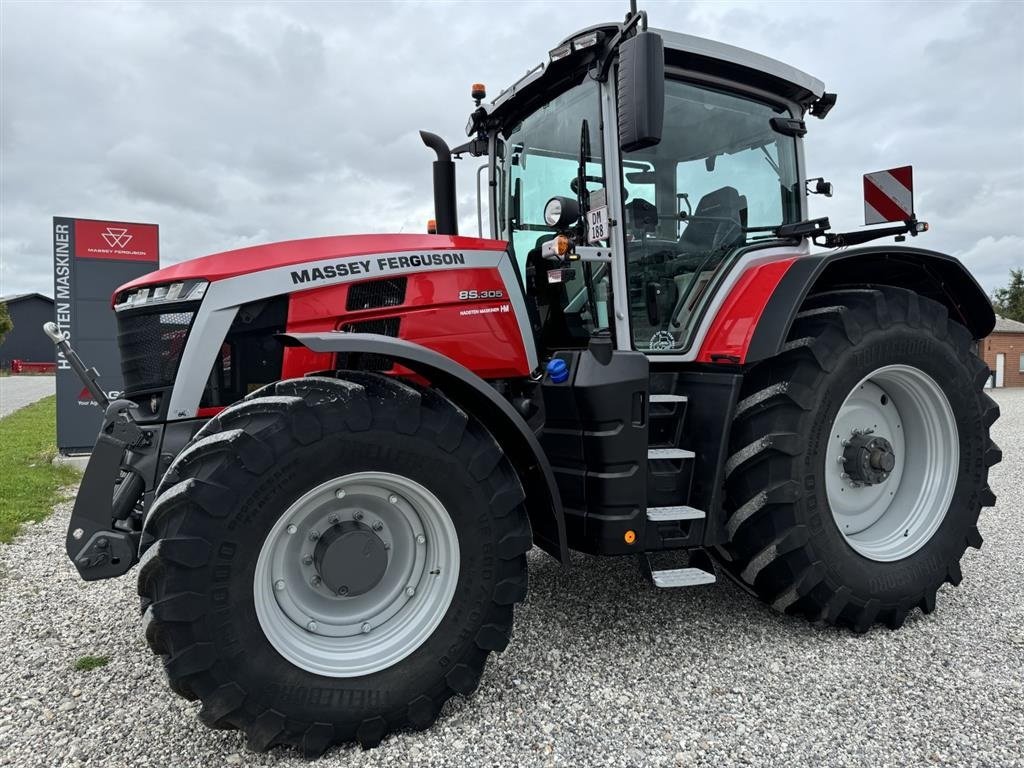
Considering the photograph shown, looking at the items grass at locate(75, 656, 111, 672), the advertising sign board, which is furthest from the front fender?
the advertising sign board

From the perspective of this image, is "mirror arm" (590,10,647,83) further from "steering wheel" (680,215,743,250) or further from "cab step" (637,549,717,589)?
"cab step" (637,549,717,589)

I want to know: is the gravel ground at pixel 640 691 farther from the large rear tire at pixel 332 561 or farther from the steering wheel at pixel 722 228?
the steering wheel at pixel 722 228

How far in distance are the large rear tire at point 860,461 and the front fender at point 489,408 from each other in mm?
910

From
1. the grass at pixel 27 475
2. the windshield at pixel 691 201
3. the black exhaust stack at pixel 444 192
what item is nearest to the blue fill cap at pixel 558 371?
the windshield at pixel 691 201

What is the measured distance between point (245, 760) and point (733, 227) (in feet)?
10.4

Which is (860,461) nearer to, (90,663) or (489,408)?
(489,408)

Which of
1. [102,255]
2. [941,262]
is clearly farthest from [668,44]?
[102,255]

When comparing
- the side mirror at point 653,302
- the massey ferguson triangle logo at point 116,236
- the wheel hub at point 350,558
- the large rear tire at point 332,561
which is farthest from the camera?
the massey ferguson triangle logo at point 116,236

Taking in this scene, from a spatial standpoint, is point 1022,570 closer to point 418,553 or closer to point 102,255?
point 418,553

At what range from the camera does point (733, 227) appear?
3623 millimetres

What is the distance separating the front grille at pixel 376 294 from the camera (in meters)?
2.76

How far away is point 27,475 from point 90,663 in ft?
19.7

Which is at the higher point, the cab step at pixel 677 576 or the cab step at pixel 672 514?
the cab step at pixel 672 514

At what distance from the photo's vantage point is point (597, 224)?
10.3ft
